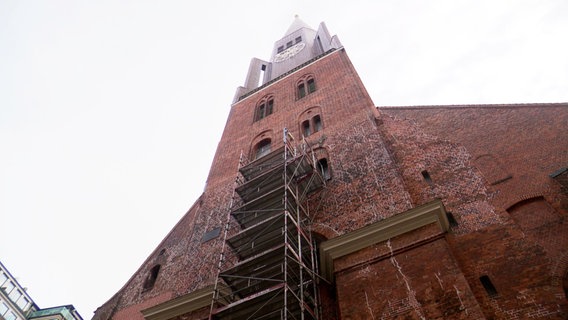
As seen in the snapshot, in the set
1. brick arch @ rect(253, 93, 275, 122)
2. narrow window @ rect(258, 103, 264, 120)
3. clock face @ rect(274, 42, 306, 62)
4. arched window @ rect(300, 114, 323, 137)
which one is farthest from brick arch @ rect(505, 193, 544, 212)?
clock face @ rect(274, 42, 306, 62)

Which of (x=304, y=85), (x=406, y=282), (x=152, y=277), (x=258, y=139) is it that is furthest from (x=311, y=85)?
(x=406, y=282)

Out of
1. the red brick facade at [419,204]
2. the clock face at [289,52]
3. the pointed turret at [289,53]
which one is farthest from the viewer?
the clock face at [289,52]

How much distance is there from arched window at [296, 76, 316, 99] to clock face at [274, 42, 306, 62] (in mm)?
9493

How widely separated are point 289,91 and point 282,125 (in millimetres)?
3743

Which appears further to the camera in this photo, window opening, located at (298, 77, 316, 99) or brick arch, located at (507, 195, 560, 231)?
window opening, located at (298, 77, 316, 99)

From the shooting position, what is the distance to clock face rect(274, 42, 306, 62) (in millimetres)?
30909

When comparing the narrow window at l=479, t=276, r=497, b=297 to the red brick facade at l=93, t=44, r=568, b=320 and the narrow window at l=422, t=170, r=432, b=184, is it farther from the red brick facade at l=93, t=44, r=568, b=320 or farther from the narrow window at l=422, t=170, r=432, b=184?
the narrow window at l=422, t=170, r=432, b=184

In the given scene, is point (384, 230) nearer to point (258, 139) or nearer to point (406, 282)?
point (406, 282)

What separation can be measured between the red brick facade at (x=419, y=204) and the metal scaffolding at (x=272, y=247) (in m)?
0.60

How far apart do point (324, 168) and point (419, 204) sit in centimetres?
372

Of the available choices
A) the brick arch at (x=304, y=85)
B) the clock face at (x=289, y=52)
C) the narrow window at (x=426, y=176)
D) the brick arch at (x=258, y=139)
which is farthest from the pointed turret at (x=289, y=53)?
the narrow window at (x=426, y=176)

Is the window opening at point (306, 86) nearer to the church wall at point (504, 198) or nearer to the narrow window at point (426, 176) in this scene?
the church wall at point (504, 198)

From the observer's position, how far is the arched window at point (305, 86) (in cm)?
2004

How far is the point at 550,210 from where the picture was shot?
33.2ft
